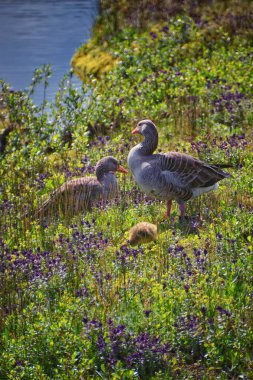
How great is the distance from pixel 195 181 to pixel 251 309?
3075mm

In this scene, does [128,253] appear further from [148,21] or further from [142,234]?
[148,21]

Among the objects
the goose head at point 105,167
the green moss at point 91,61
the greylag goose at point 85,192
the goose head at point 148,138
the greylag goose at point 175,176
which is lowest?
the green moss at point 91,61

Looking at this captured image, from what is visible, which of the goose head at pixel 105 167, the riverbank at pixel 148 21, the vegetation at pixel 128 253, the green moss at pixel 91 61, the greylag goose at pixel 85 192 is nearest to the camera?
the vegetation at pixel 128 253

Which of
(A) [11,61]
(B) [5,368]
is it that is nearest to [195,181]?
(B) [5,368]

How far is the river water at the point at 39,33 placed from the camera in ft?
69.8

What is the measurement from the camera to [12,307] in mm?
7500

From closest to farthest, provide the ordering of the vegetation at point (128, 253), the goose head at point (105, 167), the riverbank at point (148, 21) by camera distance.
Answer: the vegetation at point (128, 253) < the goose head at point (105, 167) < the riverbank at point (148, 21)

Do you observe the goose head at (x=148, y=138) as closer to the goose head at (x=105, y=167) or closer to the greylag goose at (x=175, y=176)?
the greylag goose at (x=175, y=176)

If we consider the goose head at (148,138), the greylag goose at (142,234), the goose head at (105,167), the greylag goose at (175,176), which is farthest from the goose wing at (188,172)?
the goose head at (105,167)

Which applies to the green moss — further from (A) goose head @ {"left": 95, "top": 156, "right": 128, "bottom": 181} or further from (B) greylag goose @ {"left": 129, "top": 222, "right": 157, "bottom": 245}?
(B) greylag goose @ {"left": 129, "top": 222, "right": 157, "bottom": 245}

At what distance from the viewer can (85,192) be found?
1066 cm

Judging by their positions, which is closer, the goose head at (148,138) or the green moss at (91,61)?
the goose head at (148,138)

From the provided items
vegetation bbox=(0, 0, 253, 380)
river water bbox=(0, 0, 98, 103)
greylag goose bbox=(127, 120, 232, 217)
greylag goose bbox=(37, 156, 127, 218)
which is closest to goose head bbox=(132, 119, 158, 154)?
greylag goose bbox=(127, 120, 232, 217)

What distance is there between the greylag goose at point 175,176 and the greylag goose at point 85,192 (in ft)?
2.96
